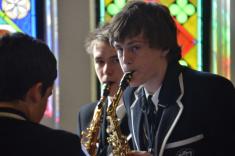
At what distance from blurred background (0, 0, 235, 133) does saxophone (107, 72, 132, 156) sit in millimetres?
1115

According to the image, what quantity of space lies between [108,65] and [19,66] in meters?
0.78

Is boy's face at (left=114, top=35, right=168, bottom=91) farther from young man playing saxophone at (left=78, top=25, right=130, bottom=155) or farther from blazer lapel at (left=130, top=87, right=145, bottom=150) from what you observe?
young man playing saxophone at (left=78, top=25, right=130, bottom=155)

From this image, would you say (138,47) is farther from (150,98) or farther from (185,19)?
(185,19)

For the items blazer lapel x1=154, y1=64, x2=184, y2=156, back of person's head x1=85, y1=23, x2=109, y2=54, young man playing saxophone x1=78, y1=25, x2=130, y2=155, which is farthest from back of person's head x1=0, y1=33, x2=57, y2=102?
back of person's head x1=85, y1=23, x2=109, y2=54

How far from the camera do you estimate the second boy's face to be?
6.64 feet

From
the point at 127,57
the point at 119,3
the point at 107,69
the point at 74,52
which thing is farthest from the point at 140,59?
the point at 119,3

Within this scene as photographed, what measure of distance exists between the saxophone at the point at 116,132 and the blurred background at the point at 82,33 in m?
1.11

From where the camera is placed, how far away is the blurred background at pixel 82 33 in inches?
116

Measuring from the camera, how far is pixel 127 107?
1844mm

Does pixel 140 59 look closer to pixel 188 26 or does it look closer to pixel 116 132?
pixel 116 132

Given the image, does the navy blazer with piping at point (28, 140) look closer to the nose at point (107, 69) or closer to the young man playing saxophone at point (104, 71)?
the young man playing saxophone at point (104, 71)

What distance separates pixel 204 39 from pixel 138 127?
145 cm

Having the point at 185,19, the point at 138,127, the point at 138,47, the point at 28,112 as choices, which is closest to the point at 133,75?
the point at 138,47

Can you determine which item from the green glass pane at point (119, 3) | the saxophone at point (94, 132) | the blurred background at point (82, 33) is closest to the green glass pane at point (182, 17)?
the blurred background at point (82, 33)
